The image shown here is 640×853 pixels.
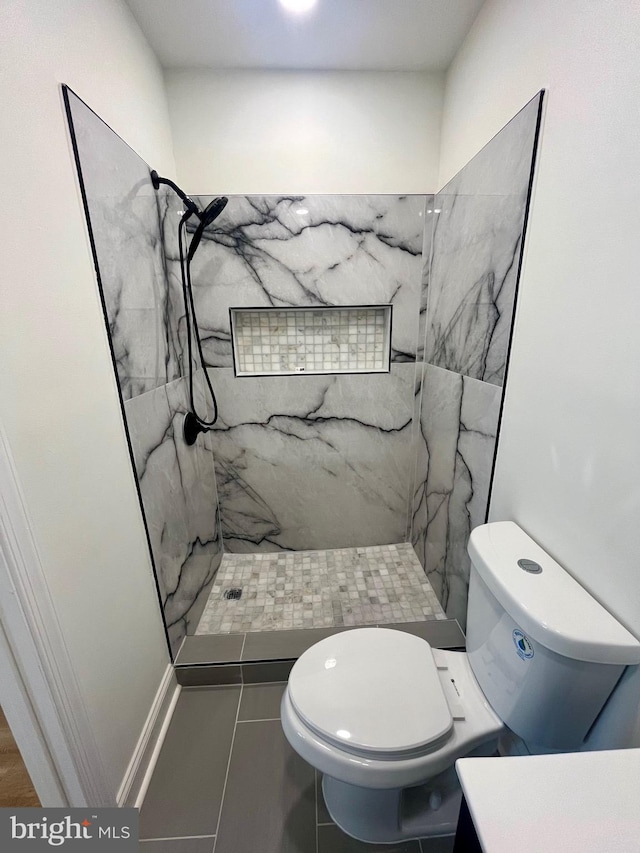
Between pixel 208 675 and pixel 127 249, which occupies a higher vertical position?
pixel 127 249

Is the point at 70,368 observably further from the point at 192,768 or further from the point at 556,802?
the point at 192,768

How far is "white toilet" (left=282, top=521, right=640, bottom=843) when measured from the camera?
2.25ft

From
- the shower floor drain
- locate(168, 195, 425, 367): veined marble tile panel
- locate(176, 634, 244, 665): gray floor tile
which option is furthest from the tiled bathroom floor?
locate(168, 195, 425, 367): veined marble tile panel

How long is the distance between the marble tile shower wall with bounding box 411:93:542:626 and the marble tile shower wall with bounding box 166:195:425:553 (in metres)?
0.14

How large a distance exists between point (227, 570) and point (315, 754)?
4.12ft

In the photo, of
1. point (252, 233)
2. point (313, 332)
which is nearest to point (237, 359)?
point (313, 332)

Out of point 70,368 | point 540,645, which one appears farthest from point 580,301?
point 70,368

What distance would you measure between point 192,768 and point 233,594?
2.27 ft

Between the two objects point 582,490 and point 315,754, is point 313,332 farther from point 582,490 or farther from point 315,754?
point 315,754

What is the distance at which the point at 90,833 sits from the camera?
83 cm

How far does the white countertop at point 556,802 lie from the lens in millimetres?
412

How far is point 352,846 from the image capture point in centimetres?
94

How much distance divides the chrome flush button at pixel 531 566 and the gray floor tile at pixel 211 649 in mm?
1165

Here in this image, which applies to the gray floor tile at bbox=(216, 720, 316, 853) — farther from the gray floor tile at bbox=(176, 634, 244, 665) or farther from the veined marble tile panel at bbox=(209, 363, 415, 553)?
the veined marble tile panel at bbox=(209, 363, 415, 553)
